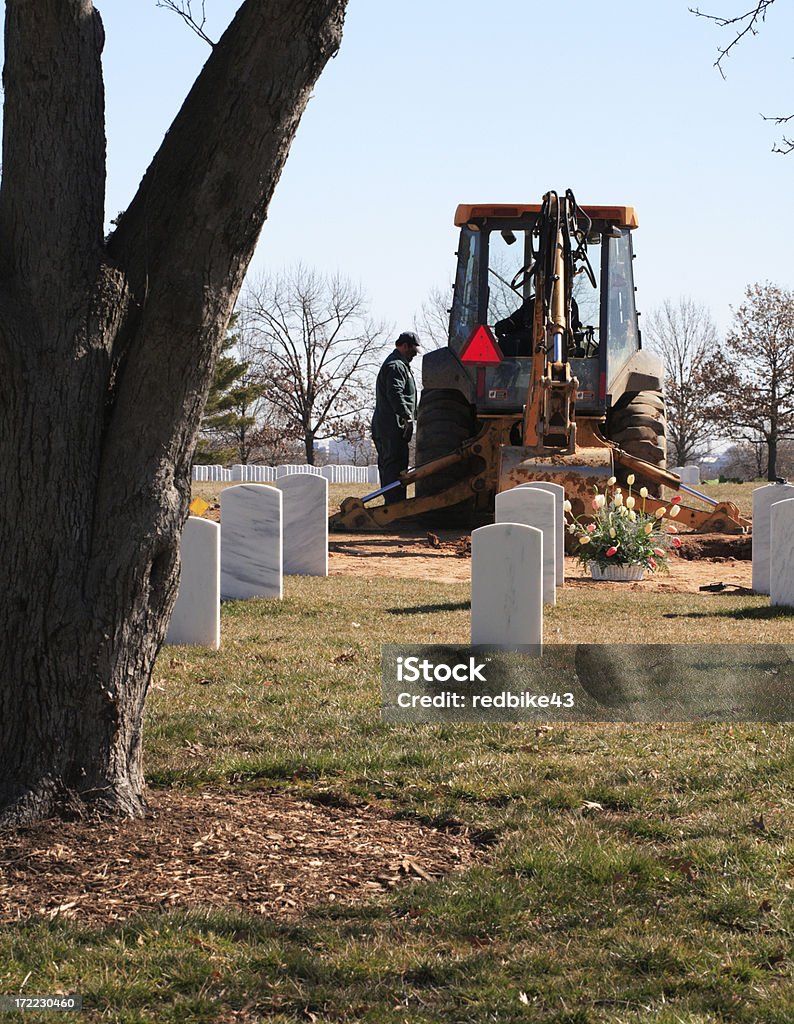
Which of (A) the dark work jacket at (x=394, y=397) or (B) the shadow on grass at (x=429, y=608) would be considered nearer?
(B) the shadow on grass at (x=429, y=608)

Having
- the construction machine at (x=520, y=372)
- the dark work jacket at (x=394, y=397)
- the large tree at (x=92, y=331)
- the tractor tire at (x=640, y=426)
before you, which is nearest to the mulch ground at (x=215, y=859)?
the large tree at (x=92, y=331)

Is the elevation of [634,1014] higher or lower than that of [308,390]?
lower

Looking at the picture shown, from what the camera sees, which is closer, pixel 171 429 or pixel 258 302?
pixel 171 429

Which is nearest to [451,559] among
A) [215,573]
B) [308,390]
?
[215,573]

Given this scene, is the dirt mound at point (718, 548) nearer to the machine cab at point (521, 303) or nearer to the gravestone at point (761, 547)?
the machine cab at point (521, 303)

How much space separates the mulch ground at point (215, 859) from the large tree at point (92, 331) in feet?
0.95

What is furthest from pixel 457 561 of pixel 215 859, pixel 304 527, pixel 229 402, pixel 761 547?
pixel 229 402

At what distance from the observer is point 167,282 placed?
183 inches

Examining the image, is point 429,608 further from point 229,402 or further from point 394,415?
point 229,402

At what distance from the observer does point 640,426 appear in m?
16.9

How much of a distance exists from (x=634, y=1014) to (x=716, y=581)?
10.2m

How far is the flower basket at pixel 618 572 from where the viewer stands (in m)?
13.0

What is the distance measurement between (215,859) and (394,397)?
A: 46.6 feet

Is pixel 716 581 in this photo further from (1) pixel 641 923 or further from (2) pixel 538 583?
(1) pixel 641 923
